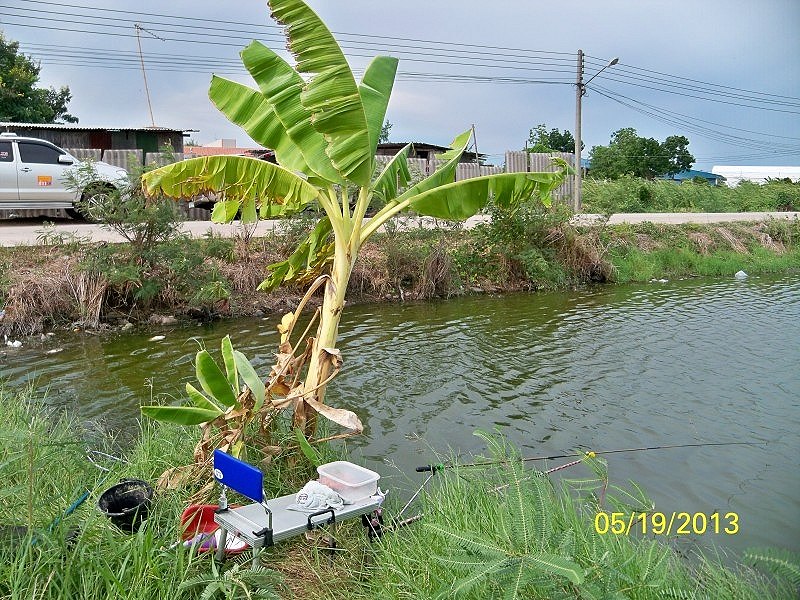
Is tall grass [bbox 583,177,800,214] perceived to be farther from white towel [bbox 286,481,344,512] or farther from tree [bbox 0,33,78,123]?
white towel [bbox 286,481,344,512]

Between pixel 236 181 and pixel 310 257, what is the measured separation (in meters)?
0.95

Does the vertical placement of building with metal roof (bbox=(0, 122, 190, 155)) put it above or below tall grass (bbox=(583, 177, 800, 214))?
above

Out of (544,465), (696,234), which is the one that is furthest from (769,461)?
(696,234)

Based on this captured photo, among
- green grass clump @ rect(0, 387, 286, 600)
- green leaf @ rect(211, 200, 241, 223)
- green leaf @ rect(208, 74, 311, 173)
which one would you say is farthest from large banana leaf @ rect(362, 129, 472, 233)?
green grass clump @ rect(0, 387, 286, 600)

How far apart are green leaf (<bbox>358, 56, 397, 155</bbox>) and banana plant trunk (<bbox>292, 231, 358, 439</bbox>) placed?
2.99ft

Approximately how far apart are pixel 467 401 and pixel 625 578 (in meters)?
5.39

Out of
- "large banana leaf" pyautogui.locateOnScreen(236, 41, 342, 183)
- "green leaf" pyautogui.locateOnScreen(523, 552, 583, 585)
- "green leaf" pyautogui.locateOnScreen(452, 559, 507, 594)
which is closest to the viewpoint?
"green leaf" pyautogui.locateOnScreen(523, 552, 583, 585)

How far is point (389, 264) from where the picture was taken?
1489 cm

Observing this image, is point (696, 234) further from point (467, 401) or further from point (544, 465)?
point (544, 465)

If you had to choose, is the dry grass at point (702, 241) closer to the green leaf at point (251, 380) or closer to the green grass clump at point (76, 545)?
the green leaf at point (251, 380)

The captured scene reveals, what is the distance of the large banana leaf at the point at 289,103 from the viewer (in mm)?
5461

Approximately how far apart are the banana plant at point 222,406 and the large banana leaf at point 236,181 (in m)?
1.83

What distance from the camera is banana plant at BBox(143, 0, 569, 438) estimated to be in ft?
16.7

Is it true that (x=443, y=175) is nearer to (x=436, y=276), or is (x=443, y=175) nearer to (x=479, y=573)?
(x=479, y=573)
